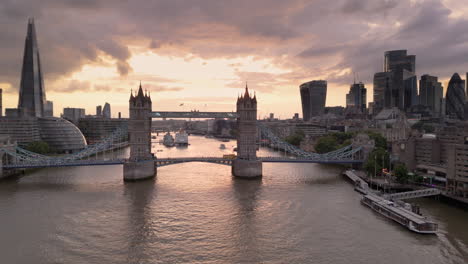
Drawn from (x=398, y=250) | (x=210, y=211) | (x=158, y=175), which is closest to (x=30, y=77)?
(x=158, y=175)

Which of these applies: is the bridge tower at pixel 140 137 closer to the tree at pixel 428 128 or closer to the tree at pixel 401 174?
the tree at pixel 401 174

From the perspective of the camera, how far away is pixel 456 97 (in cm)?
19400

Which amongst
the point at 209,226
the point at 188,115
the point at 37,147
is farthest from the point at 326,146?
the point at 37,147

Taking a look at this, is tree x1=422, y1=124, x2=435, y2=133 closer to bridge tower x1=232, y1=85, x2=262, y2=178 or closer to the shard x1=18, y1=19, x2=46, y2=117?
bridge tower x1=232, y1=85, x2=262, y2=178

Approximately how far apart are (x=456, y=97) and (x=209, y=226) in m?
210

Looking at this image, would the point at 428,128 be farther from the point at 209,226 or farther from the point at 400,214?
the point at 209,226

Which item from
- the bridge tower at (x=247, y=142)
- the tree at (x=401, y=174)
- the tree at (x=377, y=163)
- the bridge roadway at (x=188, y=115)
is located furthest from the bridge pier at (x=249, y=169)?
the tree at (x=401, y=174)

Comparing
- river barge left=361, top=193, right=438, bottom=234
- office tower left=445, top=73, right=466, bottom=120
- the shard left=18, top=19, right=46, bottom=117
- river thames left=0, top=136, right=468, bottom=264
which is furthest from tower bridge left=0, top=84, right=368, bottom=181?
office tower left=445, top=73, right=466, bottom=120

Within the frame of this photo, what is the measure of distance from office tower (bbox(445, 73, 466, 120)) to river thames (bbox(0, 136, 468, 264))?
178329mm

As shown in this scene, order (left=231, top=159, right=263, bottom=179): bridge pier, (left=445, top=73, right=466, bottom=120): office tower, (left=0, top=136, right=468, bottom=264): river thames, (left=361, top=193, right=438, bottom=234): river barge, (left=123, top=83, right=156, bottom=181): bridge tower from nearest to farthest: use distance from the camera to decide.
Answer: (left=0, top=136, right=468, bottom=264): river thames < (left=361, top=193, right=438, bottom=234): river barge < (left=123, top=83, right=156, bottom=181): bridge tower < (left=231, top=159, right=263, bottom=179): bridge pier < (left=445, top=73, right=466, bottom=120): office tower

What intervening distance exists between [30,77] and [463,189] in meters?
137

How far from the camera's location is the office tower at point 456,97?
19300cm

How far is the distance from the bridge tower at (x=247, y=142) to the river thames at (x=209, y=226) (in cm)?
672

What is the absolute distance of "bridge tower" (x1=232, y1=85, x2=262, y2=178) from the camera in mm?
66312
